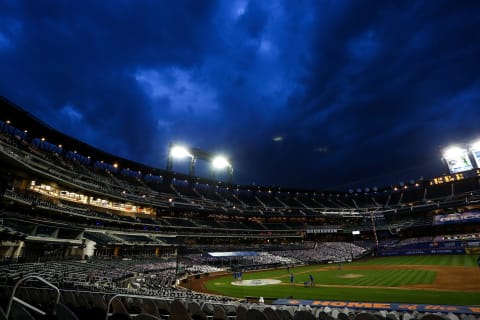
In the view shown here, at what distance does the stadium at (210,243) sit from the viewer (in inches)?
366

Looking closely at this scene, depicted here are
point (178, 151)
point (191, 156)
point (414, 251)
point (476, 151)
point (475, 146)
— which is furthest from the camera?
point (191, 156)

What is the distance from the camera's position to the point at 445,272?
112 ft

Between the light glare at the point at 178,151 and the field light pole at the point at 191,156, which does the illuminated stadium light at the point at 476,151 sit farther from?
the light glare at the point at 178,151

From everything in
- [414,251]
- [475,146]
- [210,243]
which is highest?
[475,146]

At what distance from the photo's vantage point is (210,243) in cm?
6838

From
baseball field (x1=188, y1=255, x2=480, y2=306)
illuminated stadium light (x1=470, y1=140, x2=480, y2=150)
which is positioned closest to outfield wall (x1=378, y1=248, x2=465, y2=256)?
baseball field (x1=188, y1=255, x2=480, y2=306)

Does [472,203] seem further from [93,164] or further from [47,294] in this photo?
[93,164]

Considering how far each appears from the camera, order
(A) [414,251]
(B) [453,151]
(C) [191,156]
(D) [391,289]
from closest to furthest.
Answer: (D) [391,289] → (A) [414,251] → (B) [453,151] → (C) [191,156]

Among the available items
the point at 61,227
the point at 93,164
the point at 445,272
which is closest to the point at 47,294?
the point at 61,227

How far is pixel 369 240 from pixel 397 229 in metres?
9.68

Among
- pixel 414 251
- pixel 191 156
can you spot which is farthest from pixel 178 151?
pixel 414 251

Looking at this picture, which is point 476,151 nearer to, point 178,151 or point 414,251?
point 414,251

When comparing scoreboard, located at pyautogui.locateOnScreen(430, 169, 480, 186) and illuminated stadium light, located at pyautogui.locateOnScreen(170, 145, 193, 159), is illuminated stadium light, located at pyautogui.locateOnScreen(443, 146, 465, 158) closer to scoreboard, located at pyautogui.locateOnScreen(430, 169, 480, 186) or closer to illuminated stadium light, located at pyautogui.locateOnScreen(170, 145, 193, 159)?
scoreboard, located at pyautogui.locateOnScreen(430, 169, 480, 186)

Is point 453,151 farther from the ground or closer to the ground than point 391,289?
farther from the ground
